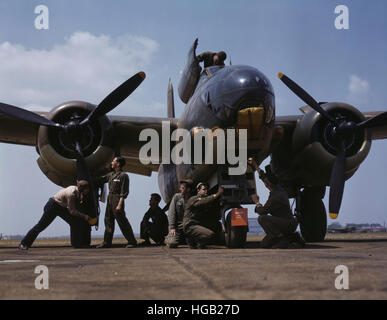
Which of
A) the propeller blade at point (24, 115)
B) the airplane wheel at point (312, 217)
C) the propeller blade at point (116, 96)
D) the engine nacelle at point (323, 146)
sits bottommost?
the airplane wheel at point (312, 217)

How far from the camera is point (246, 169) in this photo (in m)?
9.09

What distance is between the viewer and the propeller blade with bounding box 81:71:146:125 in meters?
11.2

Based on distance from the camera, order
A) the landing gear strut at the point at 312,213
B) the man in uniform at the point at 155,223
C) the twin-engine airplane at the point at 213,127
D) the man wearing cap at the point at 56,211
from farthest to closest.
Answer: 1. the landing gear strut at the point at 312,213
2. the man in uniform at the point at 155,223
3. the man wearing cap at the point at 56,211
4. the twin-engine airplane at the point at 213,127

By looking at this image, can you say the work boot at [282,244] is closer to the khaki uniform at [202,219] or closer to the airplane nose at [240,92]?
the khaki uniform at [202,219]

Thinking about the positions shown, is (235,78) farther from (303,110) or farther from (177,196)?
(303,110)

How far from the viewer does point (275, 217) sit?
330 inches

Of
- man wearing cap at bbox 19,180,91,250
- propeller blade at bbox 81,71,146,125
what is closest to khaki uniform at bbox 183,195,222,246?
man wearing cap at bbox 19,180,91,250

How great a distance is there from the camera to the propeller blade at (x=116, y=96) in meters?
11.2

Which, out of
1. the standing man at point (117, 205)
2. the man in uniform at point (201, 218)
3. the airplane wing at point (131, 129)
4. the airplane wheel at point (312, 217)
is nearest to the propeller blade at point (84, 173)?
the standing man at point (117, 205)

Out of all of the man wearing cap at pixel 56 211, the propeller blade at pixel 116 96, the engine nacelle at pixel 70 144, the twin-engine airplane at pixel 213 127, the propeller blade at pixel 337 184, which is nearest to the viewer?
the twin-engine airplane at pixel 213 127

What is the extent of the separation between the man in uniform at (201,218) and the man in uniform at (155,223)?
2.86 meters

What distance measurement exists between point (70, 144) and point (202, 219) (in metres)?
4.63

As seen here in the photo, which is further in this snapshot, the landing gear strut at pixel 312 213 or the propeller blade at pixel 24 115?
the landing gear strut at pixel 312 213
